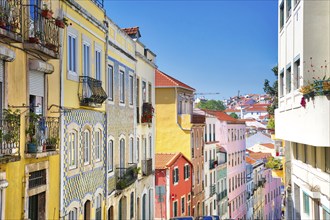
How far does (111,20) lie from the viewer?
66.2 ft

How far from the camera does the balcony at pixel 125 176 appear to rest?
20837 mm

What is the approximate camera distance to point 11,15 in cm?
1002

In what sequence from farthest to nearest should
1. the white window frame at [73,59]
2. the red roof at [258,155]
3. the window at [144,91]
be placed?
the red roof at [258,155] → the window at [144,91] → the white window frame at [73,59]

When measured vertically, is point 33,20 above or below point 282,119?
above

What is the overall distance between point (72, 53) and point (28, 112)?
13.8 feet

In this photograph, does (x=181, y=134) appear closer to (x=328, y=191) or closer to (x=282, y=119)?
(x=282, y=119)

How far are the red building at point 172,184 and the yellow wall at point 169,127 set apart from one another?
1.61 metres

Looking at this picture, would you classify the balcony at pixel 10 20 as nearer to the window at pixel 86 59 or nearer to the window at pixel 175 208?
the window at pixel 86 59

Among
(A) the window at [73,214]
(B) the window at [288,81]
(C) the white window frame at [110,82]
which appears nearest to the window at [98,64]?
(C) the white window frame at [110,82]

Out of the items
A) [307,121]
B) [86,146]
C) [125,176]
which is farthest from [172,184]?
[307,121]

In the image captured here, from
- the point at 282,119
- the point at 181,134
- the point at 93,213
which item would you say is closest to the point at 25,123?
the point at 93,213

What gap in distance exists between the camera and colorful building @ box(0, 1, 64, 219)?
1006 cm

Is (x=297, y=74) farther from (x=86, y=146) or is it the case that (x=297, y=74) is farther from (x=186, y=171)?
(x=186, y=171)

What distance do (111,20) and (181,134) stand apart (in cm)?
2029
